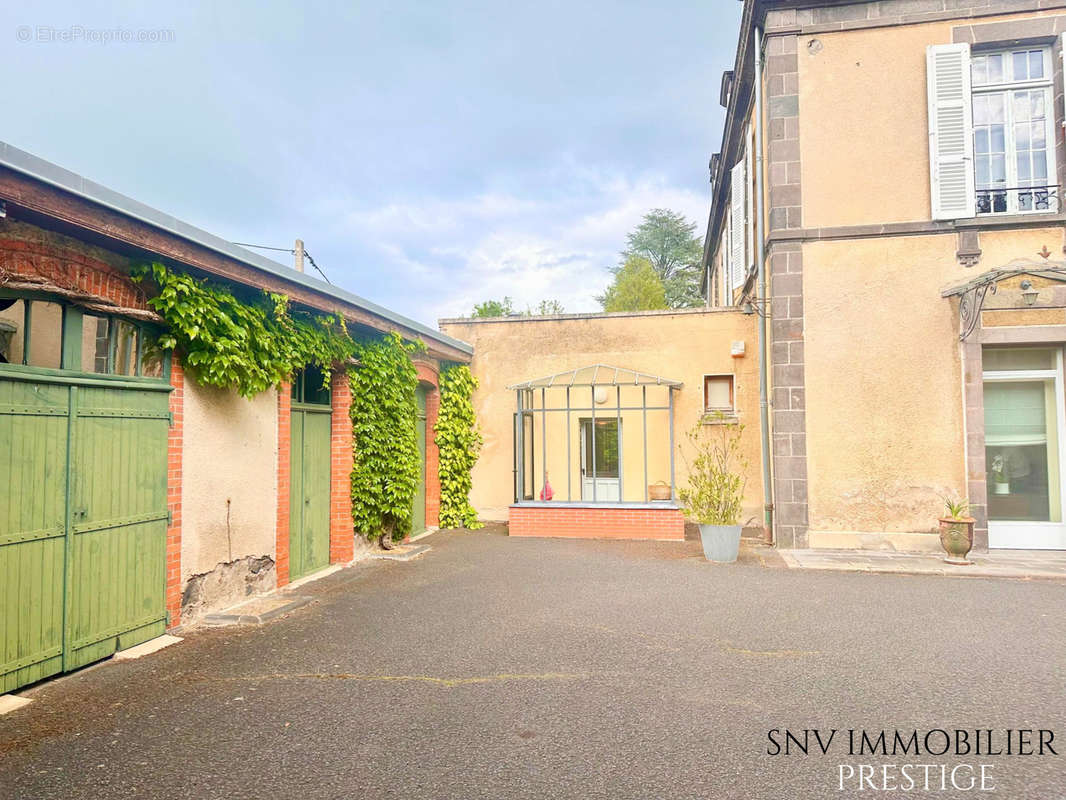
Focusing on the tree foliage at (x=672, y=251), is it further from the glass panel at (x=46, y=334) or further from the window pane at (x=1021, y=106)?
the glass panel at (x=46, y=334)

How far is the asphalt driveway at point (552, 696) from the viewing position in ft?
8.71

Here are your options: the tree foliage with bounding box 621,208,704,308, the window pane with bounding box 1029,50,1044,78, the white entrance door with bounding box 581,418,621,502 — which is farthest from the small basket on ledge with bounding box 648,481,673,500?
the tree foliage with bounding box 621,208,704,308

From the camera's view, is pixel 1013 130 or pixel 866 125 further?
pixel 866 125

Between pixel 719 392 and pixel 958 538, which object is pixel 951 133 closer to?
pixel 719 392

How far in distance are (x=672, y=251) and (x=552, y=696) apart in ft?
112

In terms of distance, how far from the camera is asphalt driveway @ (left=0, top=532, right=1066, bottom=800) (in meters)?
2.65

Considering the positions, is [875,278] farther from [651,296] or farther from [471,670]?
[651,296]

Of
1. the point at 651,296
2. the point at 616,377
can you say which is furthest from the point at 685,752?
the point at 651,296

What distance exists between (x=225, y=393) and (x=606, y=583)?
3.94 m

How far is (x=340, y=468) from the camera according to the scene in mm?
6980

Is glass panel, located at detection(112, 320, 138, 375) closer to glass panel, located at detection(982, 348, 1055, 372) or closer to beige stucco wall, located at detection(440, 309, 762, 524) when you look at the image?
beige stucco wall, located at detection(440, 309, 762, 524)

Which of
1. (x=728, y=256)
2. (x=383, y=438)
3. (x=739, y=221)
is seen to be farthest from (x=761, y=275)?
(x=383, y=438)

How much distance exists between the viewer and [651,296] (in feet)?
89.6

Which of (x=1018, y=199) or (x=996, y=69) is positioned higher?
(x=996, y=69)
